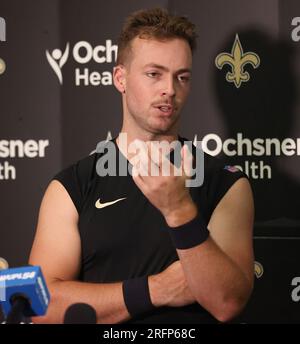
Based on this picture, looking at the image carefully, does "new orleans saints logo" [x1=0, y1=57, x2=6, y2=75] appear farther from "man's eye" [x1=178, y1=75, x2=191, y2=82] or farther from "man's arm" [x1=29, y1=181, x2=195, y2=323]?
"man's eye" [x1=178, y1=75, x2=191, y2=82]

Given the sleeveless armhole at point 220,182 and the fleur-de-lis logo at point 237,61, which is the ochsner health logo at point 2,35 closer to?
the fleur-de-lis logo at point 237,61

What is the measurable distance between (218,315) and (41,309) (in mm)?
997

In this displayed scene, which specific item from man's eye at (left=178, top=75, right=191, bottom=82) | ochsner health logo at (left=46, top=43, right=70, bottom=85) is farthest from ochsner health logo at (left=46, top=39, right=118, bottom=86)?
man's eye at (left=178, top=75, right=191, bottom=82)

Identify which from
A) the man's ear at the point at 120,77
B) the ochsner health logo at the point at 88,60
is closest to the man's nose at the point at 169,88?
the man's ear at the point at 120,77

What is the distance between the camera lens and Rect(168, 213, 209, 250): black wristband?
7.03 feet

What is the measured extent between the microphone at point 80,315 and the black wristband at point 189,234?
0.37m

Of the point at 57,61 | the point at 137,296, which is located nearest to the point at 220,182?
the point at 137,296

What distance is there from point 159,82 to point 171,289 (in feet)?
2.70

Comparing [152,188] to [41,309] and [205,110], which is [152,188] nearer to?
[41,309]

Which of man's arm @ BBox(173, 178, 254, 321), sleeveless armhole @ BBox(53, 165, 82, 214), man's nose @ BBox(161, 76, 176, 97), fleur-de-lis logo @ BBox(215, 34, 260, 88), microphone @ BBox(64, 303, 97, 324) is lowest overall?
microphone @ BBox(64, 303, 97, 324)

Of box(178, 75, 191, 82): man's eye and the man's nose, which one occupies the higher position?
box(178, 75, 191, 82): man's eye

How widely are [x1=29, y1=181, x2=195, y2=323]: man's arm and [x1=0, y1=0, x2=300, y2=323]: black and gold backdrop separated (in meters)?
0.62

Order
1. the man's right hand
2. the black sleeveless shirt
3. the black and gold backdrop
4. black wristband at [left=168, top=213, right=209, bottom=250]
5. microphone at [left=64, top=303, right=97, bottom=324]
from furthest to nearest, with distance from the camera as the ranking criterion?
the black and gold backdrop → the black sleeveless shirt → the man's right hand → black wristband at [left=168, top=213, right=209, bottom=250] → microphone at [left=64, top=303, right=97, bottom=324]

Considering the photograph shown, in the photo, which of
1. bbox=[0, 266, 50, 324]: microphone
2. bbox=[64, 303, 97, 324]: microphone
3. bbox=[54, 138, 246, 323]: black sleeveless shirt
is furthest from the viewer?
bbox=[54, 138, 246, 323]: black sleeveless shirt
